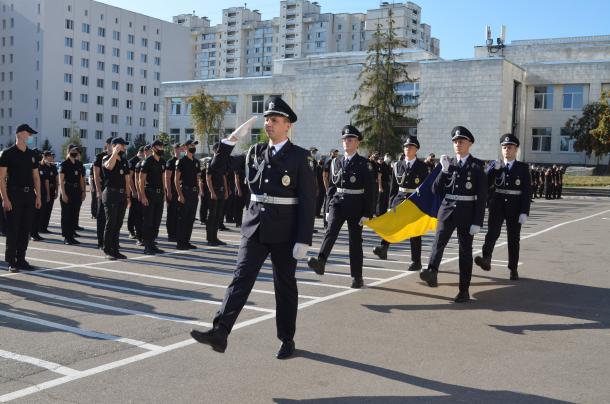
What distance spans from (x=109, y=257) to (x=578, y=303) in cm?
758

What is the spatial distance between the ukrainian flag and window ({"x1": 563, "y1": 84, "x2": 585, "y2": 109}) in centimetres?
5672

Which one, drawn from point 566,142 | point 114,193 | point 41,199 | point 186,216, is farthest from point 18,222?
point 566,142

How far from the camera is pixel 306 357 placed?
5.57m

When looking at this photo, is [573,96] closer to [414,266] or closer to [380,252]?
[414,266]

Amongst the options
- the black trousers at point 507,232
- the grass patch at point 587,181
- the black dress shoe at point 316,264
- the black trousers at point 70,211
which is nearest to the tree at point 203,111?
the grass patch at point 587,181

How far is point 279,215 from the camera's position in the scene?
5473 mm

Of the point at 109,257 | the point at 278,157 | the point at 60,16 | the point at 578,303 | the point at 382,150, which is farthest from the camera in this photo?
the point at 60,16

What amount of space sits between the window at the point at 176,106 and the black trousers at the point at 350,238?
75547 millimetres

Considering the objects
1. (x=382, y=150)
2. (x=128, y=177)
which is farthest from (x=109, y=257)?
(x=382, y=150)

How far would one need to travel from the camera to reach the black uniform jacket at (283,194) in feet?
17.9

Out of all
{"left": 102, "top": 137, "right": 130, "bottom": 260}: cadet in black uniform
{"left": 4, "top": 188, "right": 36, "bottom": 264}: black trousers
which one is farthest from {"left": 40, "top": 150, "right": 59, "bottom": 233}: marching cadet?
{"left": 4, "top": 188, "right": 36, "bottom": 264}: black trousers

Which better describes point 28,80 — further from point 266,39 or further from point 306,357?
point 306,357

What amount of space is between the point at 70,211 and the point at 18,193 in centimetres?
380

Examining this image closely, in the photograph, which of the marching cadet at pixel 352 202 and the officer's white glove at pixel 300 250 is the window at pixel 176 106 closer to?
the marching cadet at pixel 352 202
